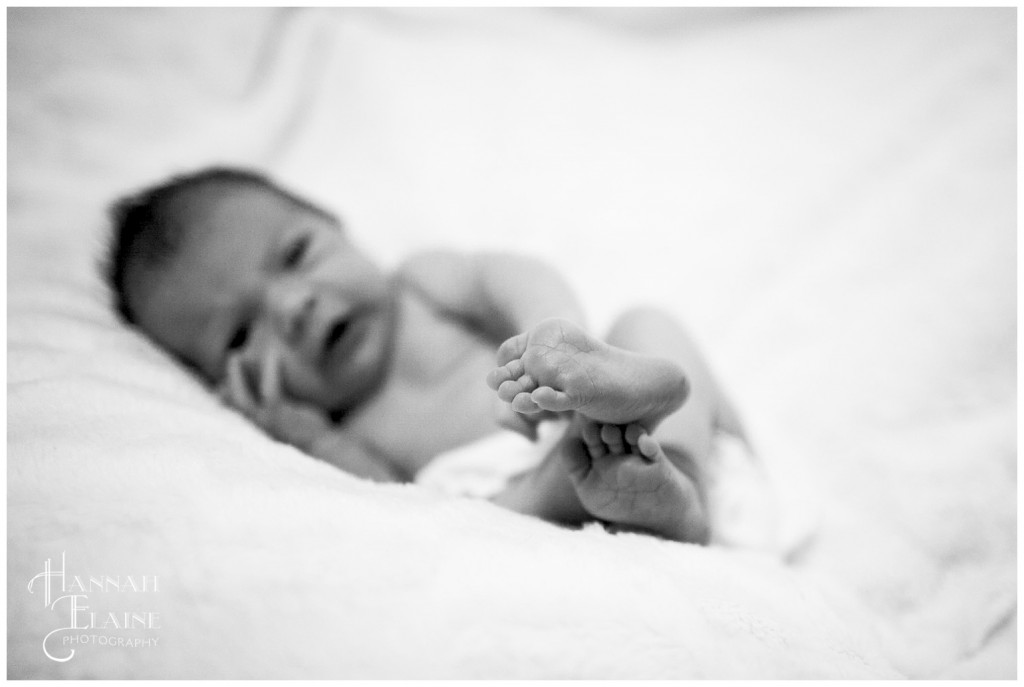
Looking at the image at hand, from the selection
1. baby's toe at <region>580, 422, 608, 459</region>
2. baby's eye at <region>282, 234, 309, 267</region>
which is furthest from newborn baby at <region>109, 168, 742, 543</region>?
baby's toe at <region>580, 422, 608, 459</region>

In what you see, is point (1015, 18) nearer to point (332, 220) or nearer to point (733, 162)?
point (733, 162)

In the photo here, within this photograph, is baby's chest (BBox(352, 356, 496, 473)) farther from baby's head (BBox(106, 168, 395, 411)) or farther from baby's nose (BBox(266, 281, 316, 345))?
baby's nose (BBox(266, 281, 316, 345))

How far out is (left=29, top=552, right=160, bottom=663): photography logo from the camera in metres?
0.42

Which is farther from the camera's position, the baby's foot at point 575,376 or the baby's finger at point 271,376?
the baby's finger at point 271,376

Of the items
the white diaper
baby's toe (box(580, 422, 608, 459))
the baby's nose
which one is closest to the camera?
baby's toe (box(580, 422, 608, 459))

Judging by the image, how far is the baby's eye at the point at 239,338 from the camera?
812mm

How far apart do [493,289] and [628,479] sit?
352 millimetres

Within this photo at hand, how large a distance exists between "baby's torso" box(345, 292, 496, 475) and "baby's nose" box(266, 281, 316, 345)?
0.43ft

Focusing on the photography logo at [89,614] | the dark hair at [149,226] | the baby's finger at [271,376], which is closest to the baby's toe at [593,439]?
the photography logo at [89,614]

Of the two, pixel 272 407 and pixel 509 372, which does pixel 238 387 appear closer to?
pixel 272 407

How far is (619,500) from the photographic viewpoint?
53cm

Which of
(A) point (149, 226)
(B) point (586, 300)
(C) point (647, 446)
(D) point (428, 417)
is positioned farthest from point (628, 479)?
(A) point (149, 226)

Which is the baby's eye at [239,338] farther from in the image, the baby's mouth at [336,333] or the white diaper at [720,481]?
the white diaper at [720,481]

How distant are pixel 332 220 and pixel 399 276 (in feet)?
0.45
